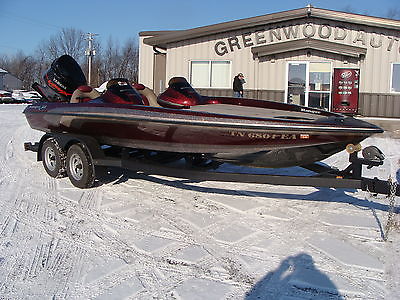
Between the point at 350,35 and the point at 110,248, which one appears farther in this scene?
the point at 350,35

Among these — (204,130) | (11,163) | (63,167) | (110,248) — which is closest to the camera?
(110,248)

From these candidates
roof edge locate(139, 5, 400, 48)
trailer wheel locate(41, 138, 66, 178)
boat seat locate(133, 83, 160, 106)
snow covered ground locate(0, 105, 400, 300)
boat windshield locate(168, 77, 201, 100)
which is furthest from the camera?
roof edge locate(139, 5, 400, 48)

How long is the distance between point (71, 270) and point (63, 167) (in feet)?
11.4

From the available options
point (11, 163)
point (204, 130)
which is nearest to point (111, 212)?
point (204, 130)

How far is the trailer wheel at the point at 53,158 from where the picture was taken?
6.52 metres

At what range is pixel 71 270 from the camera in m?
3.35

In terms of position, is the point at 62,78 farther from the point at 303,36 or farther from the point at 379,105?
the point at 379,105

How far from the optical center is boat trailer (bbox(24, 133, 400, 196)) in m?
4.33

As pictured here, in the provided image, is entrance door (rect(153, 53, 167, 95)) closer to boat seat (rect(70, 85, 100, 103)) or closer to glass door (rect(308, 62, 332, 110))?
glass door (rect(308, 62, 332, 110))

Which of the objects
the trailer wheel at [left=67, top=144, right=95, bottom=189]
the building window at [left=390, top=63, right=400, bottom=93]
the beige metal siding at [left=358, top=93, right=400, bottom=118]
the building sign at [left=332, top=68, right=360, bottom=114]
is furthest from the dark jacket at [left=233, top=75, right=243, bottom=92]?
the trailer wheel at [left=67, top=144, right=95, bottom=189]

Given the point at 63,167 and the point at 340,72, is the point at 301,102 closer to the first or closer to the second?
the point at 340,72

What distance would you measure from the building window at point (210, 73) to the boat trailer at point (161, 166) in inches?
362

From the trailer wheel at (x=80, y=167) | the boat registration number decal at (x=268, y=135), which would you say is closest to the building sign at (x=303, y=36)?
the trailer wheel at (x=80, y=167)

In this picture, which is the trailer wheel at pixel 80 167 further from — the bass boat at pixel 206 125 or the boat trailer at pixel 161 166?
the bass boat at pixel 206 125
